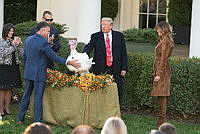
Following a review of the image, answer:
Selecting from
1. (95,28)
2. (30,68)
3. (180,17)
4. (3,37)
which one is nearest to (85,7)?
(95,28)

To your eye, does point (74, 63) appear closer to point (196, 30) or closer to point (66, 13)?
point (196, 30)

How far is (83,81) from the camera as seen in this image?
301 inches

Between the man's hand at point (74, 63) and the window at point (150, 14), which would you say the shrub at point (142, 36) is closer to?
the window at point (150, 14)

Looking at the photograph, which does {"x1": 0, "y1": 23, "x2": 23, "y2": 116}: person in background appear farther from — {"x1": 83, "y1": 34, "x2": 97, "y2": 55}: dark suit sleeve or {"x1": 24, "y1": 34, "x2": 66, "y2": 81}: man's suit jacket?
{"x1": 83, "y1": 34, "x2": 97, "y2": 55}: dark suit sleeve

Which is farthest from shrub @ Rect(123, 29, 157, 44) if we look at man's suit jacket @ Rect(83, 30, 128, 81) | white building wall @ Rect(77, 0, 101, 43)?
man's suit jacket @ Rect(83, 30, 128, 81)

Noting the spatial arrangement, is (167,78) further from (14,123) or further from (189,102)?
(14,123)

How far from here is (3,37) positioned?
8539mm

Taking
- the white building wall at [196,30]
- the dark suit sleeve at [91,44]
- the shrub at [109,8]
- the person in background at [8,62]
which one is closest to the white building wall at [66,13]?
the shrub at [109,8]

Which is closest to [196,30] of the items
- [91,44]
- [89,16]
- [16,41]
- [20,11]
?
[89,16]

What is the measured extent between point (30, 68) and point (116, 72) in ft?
5.27

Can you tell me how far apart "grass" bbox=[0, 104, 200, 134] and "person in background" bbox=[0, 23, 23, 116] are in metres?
0.39

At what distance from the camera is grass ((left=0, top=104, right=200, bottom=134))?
7.57 metres

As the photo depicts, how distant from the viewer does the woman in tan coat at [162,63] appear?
7.73 metres

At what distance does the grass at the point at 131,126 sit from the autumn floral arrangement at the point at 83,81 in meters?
0.71
